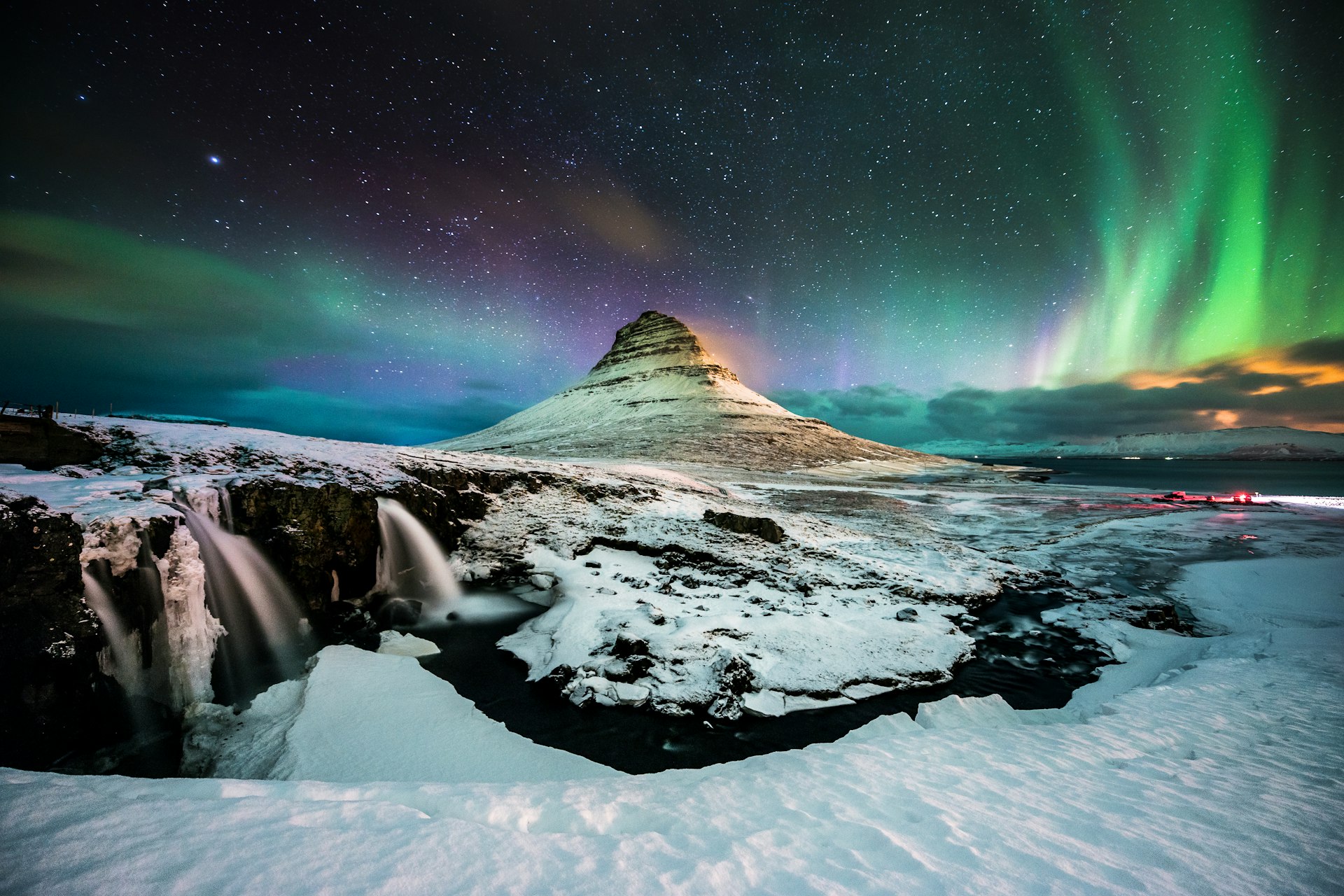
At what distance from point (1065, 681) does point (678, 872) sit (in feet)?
30.7

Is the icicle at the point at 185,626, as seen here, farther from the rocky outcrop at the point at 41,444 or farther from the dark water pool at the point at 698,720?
the rocky outcrop at the point at 41,444

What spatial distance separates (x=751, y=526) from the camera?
55.0ft

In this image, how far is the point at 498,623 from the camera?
1078 centimetres

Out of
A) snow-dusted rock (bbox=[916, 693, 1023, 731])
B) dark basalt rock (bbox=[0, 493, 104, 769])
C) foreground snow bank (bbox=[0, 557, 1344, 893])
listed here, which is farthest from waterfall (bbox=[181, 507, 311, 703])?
snow-dusted rock (bbox=[916, 693, 1023, 731])

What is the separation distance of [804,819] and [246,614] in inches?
452

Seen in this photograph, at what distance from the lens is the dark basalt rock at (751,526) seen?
16484 millimetres

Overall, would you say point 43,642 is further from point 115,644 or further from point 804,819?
point 804,819

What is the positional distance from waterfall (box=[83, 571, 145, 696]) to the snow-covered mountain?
60.8 m

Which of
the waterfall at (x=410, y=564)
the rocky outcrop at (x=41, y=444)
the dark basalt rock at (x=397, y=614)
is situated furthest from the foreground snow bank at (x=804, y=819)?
the rocky outcrop at (x=41, y=444)

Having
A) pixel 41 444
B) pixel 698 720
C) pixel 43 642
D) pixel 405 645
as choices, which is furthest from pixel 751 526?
pixel 41 444

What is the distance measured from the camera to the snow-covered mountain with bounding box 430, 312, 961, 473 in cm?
7688

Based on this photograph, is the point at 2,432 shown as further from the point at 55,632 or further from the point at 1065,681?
the point at 1065,681

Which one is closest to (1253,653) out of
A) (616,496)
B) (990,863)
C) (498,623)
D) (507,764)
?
(990,863)

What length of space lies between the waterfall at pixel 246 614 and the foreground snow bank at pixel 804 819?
308cm
